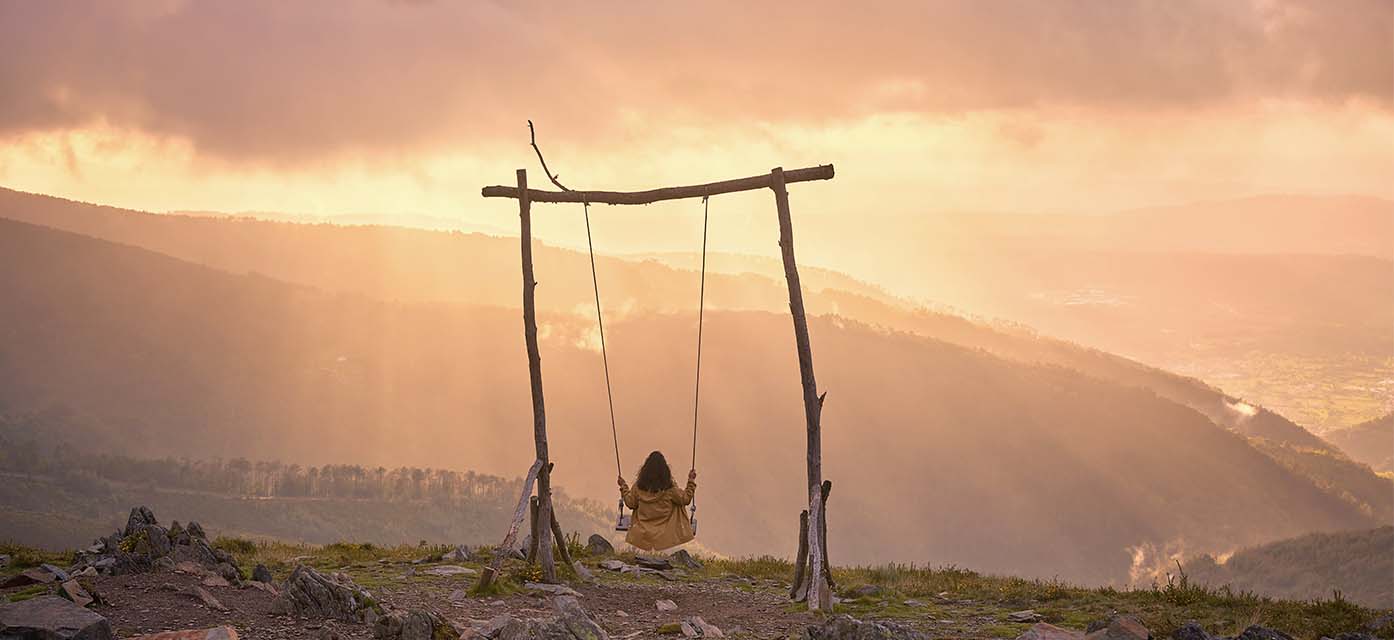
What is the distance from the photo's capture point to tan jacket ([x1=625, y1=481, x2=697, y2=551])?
665 inches

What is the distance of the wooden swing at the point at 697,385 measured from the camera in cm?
1487

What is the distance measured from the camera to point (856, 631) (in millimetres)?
10039

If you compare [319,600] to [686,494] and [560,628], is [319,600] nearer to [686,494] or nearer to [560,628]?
[560,628]

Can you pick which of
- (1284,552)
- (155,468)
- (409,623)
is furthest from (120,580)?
(155,468)

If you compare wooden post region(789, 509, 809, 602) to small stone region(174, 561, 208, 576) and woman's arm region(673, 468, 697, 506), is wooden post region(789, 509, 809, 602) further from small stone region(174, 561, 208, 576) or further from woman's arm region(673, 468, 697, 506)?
small stone region(174, 561, 208, 576)

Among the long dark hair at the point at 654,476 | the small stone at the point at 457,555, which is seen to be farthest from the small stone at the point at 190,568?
the long dark hair at the point at 654,476

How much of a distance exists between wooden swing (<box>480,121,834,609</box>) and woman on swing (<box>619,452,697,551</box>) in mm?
441

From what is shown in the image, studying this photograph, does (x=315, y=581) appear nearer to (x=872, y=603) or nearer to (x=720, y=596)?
(x=720, y=596)

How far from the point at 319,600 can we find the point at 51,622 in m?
2.64

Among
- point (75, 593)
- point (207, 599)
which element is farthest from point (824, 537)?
point (75, 593)

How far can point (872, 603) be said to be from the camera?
610 inches

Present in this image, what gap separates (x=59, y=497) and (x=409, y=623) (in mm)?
179435

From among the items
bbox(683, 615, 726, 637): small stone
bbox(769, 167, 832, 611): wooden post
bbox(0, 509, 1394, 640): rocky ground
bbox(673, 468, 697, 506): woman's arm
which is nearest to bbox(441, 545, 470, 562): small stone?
bbox(0, 509, 1394, 640): rocky ground

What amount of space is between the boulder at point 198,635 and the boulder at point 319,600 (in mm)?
1594
